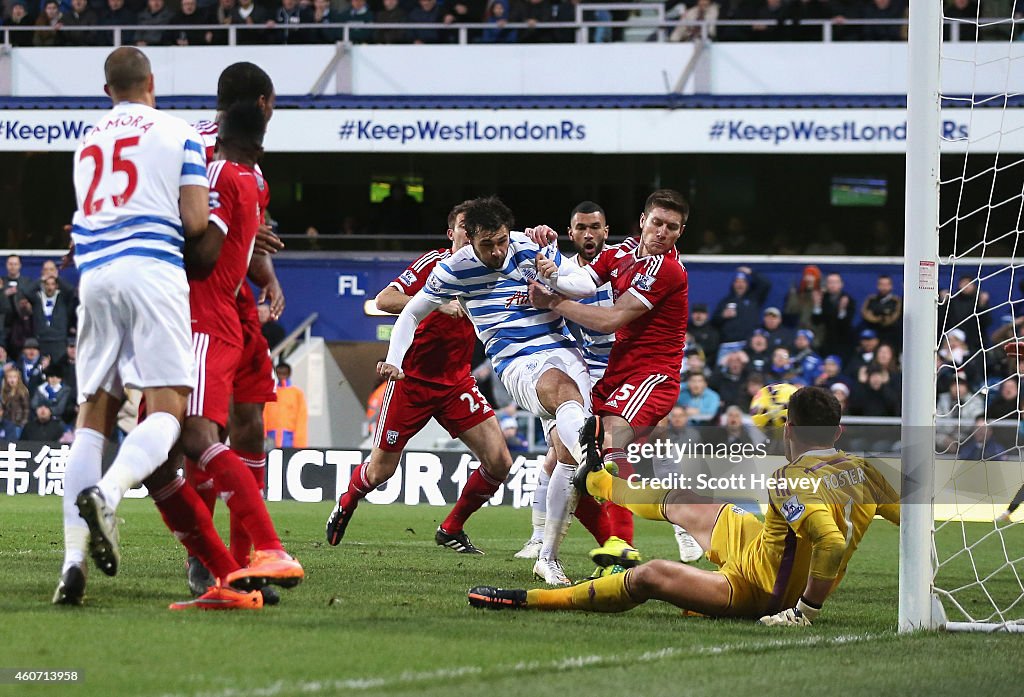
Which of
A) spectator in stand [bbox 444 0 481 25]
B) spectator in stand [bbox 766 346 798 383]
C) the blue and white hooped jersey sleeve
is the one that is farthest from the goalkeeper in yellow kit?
spectator in stand [bbox 444 0 481 25]

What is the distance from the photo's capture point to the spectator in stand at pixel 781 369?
16.7m

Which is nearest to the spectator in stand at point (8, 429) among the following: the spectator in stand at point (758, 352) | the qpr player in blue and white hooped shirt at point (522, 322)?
the spectator in stand at point (758, 352)

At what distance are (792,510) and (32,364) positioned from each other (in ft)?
44.5

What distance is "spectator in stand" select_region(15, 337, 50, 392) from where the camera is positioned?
17281 millimetres

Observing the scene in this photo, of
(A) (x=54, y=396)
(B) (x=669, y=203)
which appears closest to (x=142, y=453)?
(B) (x=669, y=203)

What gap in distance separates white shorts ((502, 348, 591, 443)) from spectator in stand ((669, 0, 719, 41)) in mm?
12905

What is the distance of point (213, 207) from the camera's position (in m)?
5.86

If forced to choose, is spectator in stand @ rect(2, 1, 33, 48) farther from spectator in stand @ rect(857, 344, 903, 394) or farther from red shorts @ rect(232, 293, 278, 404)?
red shorts @ rect(232, 293, 278, 404)

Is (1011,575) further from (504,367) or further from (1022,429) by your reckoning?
(1022,429)

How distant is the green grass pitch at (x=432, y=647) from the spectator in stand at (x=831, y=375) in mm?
9194

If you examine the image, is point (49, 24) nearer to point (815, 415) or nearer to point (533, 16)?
point (533, 16)

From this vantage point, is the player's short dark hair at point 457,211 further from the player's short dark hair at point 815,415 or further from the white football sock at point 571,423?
the player's short dark hair at point 815,415

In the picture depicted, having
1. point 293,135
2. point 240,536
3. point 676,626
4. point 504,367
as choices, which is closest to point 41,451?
point 293,135

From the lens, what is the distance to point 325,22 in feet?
69.3
